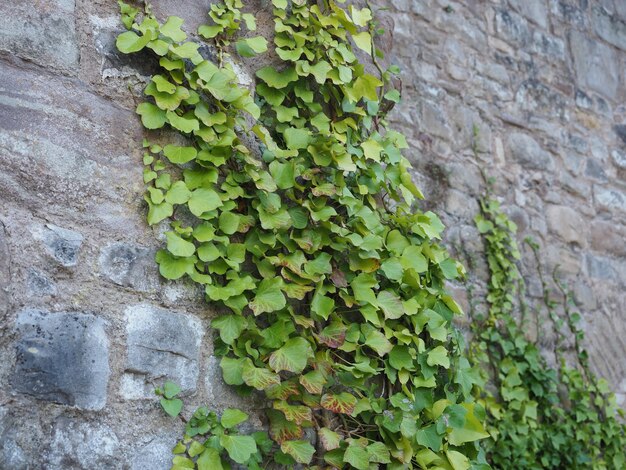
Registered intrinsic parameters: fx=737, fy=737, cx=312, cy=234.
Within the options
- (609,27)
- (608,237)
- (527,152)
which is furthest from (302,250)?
(609,27)

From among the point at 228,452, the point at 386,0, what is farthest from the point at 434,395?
the point at 386,0

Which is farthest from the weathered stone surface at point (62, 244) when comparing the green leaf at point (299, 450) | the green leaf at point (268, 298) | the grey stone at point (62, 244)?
the green leaf at point (299, 450)

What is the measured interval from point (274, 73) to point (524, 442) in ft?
6.37

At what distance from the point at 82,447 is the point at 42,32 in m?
0.89

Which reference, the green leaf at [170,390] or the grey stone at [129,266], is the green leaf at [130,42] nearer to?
the grey stone at [129,266]

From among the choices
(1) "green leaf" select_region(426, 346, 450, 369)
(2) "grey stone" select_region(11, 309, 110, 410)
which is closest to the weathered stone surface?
(2) "grey stone" select_region(11, 309, 110, 410)

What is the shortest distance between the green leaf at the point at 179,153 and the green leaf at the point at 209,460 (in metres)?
0.66

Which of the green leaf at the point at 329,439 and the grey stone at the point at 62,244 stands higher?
the grey stone at the point at 62,244

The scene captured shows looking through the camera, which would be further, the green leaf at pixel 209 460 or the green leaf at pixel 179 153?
the green leaf at pixel 179 153

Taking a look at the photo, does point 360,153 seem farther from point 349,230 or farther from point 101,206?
point 101,206

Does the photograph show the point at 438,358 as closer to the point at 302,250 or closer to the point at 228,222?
the point at 302,250

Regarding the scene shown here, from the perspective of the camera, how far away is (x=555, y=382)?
3266 millimetres

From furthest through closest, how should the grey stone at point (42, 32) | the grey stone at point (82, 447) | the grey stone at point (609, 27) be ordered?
the grey stone at point (609, 27)
the grey stone at point (42, 32)
the grey stone at point (82, 447)

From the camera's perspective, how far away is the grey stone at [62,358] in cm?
144
